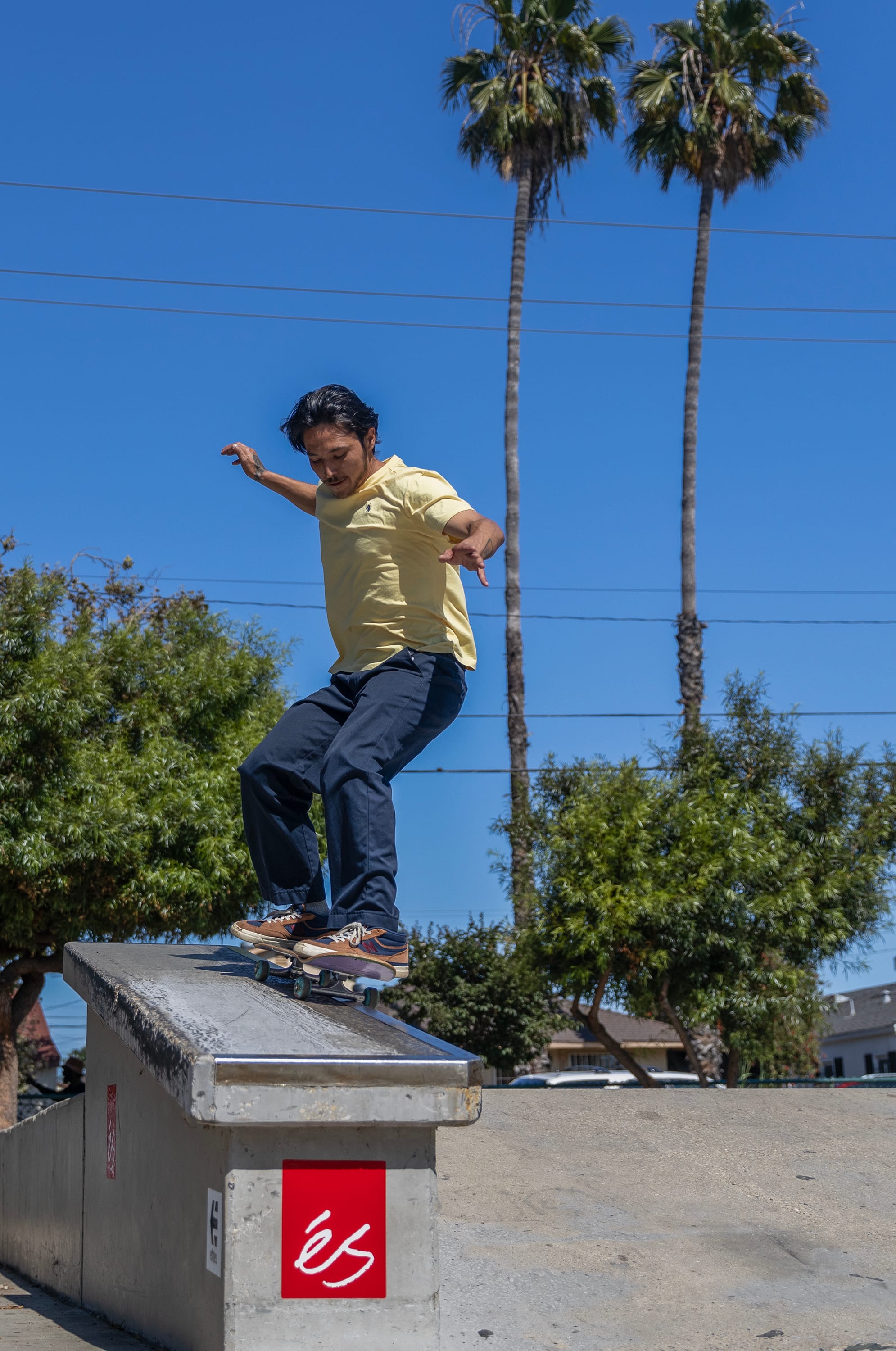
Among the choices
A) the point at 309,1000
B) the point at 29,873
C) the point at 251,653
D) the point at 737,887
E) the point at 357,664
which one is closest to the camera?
the point at 309,1000

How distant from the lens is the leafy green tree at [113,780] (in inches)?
598

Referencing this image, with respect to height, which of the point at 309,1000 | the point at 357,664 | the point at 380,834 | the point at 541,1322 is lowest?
the point at 541,1322

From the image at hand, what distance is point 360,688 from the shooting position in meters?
4.31

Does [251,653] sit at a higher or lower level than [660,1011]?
higher

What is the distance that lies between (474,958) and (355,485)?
2294 centimetres

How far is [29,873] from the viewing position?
14852 mm

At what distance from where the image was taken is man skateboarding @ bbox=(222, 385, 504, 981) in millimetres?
3938

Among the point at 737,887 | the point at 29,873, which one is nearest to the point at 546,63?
the point at 737,887

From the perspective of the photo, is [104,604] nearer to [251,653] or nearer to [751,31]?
[251,653]

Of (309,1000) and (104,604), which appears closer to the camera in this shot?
(309,1000)

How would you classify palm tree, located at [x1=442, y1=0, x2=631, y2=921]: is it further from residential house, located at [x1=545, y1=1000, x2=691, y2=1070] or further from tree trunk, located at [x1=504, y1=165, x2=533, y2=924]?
residential house, located at [x1=545, y1=1000, x2=691, y2=1070]

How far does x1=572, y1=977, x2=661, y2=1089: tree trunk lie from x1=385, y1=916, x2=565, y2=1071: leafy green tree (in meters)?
7.53

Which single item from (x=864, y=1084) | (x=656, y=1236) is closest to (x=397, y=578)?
(x=656, y=1236)

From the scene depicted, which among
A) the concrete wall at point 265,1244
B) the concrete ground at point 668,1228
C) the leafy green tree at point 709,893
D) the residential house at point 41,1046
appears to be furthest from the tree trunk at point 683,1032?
the residential house at point 41,1046
